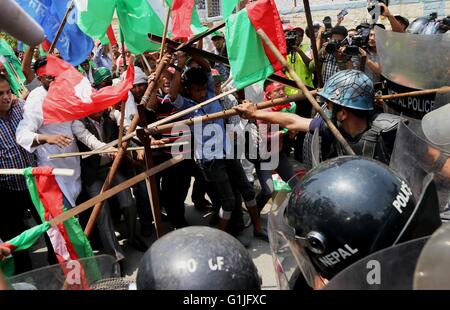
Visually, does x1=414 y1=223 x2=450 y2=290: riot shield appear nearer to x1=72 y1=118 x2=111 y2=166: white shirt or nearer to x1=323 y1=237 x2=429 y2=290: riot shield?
x1=323 y1=237 x2=429 y2=290: riot shield

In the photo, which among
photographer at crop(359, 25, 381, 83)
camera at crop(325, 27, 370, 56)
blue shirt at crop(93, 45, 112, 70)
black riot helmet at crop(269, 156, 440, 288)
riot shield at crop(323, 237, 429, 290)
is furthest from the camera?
blue shirt at crop(93, 45, 112, 70)

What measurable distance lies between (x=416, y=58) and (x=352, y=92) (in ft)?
5.21

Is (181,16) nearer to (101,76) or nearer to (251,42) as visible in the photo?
(251,42)

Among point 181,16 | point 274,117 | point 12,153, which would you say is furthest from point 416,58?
point 12,153

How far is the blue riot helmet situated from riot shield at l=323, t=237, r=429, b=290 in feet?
5.28

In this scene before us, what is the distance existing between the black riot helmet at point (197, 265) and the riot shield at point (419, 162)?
1049mm

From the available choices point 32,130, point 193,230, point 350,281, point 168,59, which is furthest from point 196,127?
point 350,281

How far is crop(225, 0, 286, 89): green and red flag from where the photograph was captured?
3.32 meters

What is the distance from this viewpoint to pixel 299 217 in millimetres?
2145

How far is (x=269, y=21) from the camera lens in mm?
3389

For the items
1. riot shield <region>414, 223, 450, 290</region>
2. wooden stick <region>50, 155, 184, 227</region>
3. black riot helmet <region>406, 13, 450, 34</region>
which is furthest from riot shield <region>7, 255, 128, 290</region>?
black riot helmet <region>406, 13, 450, 34</region>

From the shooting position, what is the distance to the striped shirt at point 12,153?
3773 mm
